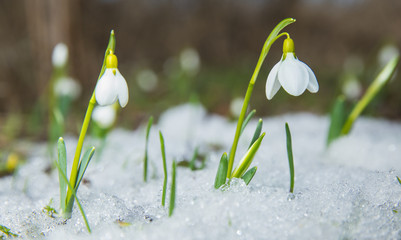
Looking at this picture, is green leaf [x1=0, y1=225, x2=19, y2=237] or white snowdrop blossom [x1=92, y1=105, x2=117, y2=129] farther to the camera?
white snowdrop blossom [x1=92, y1=105, x2=117, y2=129]

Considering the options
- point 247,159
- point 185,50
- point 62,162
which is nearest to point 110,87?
point 62,162

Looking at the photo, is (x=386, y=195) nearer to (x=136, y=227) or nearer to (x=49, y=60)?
(x=136, y=227)

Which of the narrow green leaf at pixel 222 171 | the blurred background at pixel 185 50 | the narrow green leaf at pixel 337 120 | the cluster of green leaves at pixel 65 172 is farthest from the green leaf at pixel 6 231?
the blurred background at pixel 185 50

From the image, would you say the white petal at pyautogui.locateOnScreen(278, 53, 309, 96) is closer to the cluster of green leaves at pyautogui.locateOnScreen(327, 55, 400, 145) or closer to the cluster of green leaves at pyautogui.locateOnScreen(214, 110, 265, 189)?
the cluster of green leaves at pyautogui.locateOnScreen(214, 110, 265, 189)

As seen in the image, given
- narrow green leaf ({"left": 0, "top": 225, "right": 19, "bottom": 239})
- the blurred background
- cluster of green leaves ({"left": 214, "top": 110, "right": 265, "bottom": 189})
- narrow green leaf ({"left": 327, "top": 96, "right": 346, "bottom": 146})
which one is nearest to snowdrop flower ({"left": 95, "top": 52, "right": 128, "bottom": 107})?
cluster of green leaves ({"left": 214, "top": 110, "right": 265, "bottom": 189})

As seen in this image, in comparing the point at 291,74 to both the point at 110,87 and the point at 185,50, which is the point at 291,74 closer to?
the point at 110,87
